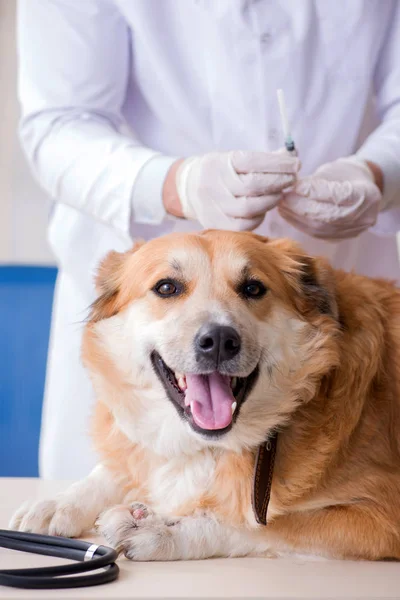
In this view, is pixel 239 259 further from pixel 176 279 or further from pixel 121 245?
pixel 121 245

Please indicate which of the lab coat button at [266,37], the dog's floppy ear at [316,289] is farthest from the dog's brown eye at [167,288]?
the lab coat button at [266,37]

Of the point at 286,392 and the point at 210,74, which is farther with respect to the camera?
the point at 210,74

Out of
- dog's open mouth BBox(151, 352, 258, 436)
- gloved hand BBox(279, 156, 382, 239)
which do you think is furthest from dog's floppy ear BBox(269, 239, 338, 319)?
gloved hand BBox(279, 156, 382, 239)

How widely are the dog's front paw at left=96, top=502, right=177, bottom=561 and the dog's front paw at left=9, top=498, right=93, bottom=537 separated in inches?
2.0

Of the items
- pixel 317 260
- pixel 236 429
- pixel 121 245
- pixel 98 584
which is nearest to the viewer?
pixel 98 584

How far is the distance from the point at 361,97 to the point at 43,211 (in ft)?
7.52

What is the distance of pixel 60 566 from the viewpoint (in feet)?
2.92

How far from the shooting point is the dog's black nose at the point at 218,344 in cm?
117

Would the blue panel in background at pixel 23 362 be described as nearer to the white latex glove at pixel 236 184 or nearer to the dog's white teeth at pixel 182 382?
the white latex glove at pixel 236 184

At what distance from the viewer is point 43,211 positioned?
12.7 ft

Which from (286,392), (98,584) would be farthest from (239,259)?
(98,584)

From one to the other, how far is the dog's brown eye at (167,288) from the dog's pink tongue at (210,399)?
0.16m

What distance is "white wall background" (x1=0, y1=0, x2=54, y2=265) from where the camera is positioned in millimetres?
3814

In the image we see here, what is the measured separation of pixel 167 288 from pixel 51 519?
0.43 meters
